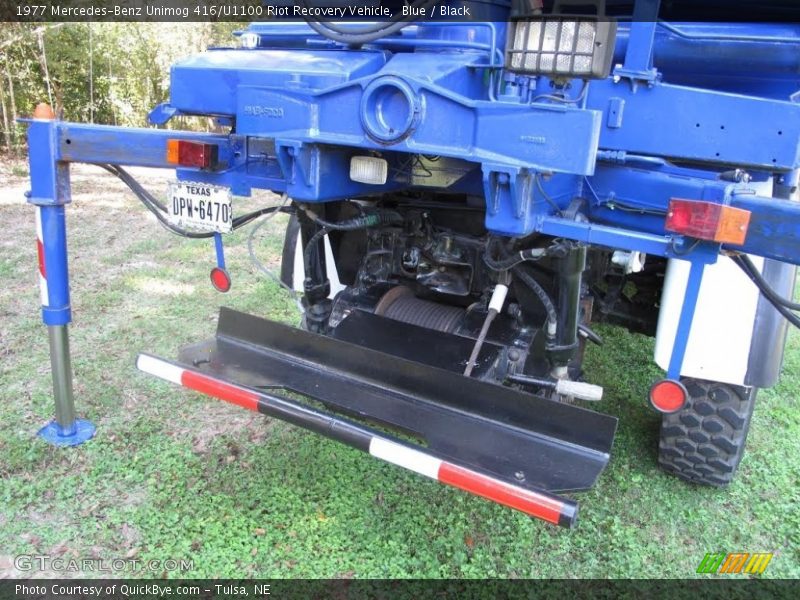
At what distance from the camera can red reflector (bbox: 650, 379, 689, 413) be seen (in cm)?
183

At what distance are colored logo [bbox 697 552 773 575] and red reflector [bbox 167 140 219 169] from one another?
2.35 meters

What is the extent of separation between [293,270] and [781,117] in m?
2.30

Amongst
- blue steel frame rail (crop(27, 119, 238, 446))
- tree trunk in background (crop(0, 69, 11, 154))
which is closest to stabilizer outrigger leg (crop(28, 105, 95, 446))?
blue steel frame rail (crop(27, 119, 238, 446))

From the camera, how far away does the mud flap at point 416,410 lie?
1.90m

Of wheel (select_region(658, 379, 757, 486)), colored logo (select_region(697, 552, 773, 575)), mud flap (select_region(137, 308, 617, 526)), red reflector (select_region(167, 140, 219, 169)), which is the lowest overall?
colored logo (select_region(697, 552, 773, 575))

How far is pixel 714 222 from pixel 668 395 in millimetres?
510

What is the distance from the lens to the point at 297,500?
2.62 meters

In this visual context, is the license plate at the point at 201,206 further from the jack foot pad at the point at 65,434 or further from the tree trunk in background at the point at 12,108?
the tree trunk in background at the point at 12,108

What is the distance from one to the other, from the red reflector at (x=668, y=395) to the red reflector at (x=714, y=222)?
16.8 inches

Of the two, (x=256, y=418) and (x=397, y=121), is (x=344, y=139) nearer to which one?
(x=397, y=121)

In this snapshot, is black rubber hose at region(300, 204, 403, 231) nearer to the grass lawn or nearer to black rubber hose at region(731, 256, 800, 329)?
the grass lawn

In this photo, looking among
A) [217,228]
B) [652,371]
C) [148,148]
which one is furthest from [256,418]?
[652,371]

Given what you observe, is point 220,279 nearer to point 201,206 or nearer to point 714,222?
point 201,206

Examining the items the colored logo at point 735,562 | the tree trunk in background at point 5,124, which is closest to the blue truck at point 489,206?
the colored logo at point 735,562
